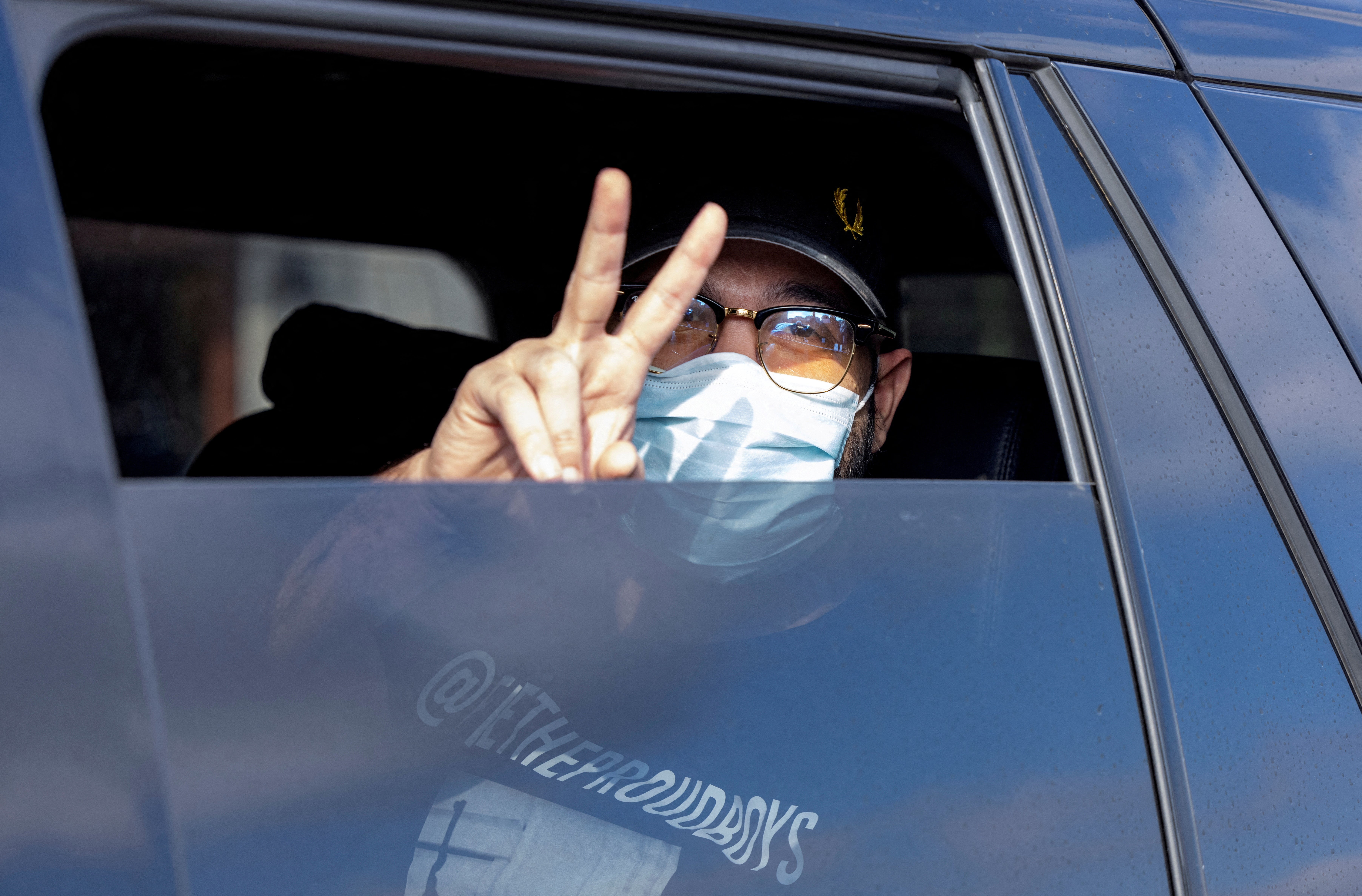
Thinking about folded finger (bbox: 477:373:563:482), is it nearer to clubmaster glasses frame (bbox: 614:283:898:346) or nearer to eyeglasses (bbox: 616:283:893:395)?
eyeglasses (bbox: 616:283:893:395)

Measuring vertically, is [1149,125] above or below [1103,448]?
above

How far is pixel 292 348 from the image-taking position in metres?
2.49

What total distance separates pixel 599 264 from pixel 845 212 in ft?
3.30

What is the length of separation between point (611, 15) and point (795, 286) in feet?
3.08

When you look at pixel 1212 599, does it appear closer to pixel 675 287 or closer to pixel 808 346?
pixel 675 287

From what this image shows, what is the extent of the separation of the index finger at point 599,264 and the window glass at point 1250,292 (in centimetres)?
56

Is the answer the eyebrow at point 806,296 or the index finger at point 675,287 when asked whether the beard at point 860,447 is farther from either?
the index finger at point 675,287

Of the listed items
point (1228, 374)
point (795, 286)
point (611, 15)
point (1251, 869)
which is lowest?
point (1251, 869)

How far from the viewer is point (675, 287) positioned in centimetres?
108

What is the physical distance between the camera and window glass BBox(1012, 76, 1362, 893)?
3.27 ft

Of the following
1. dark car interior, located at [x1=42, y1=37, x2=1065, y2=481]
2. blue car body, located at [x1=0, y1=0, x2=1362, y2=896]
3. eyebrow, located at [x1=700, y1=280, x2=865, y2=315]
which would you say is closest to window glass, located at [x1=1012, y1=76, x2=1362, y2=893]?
blue car body, located at [x1=0, y1=0, x2=1362, y2=896]

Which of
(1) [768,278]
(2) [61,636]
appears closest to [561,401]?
(2) [61,636]

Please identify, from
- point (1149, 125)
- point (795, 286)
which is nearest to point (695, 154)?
point (795, 286)

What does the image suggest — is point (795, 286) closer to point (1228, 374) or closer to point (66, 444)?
point (1228, 374)
